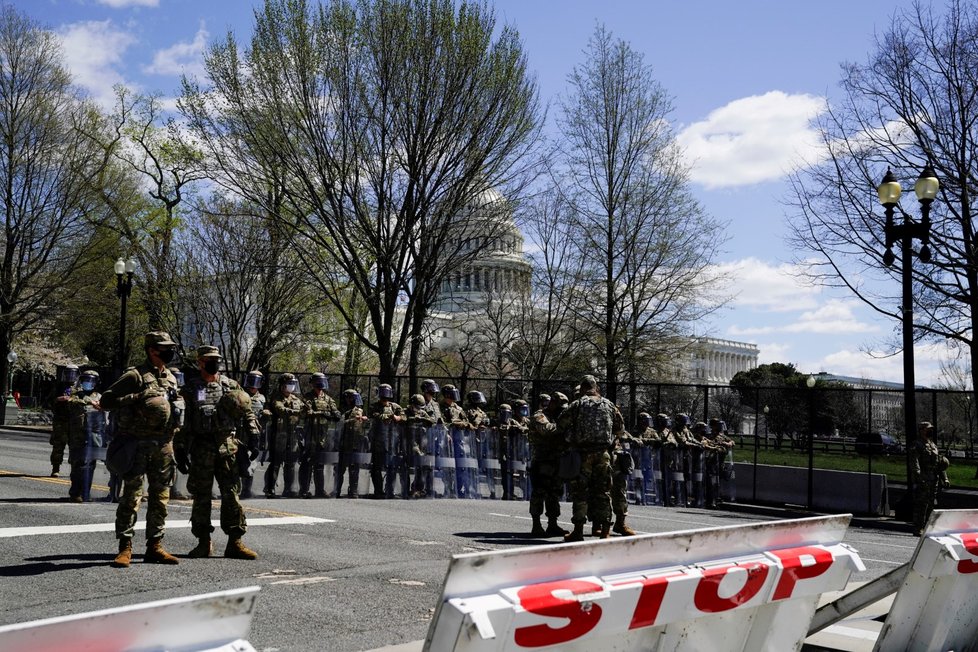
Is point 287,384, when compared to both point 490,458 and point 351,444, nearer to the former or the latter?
point 351,444

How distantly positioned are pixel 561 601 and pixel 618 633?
43 cm

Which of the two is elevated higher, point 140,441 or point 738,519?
point 140,441

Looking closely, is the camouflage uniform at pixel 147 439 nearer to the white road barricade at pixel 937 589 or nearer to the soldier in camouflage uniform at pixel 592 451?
the soldier in camouflage uniform at pixel 592 451

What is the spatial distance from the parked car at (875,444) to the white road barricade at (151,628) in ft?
66.5

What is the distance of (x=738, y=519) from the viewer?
18109mm

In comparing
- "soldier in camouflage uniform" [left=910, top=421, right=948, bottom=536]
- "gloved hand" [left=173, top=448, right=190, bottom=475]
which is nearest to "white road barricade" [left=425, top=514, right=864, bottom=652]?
"gloved hand" [left=173, top=448, right=190, bottom=475]

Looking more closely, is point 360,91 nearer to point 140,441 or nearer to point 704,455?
point 704,455

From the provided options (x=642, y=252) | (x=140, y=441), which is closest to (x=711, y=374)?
(x=642, y=252)

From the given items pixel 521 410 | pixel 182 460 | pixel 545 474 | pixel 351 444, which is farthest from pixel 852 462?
pixel 182 460

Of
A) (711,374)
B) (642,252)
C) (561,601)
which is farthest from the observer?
(711,374)

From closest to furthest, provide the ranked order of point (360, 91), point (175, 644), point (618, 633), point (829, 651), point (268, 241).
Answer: point (175, 644), point (618, 633), point (829, 651), point (360, 91), point (268, 241)

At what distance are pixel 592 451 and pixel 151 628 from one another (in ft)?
31.3

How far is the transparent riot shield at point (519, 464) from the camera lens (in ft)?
63.0

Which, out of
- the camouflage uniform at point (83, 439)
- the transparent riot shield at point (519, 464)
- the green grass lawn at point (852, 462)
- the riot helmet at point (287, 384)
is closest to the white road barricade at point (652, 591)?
the camouflage uniform at point (83, 439)
